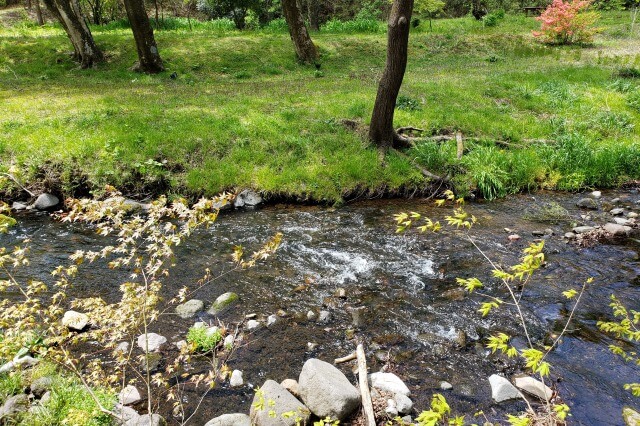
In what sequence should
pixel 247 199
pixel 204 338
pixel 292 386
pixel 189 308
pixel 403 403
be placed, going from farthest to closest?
1. pixel 247 199
2. pixel 189 308
3. pixel 204 338
4. pixel 292 386
5. pixel 403 403

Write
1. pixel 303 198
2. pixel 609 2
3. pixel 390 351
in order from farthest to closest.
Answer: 1. pixel 609 2
2. pixel 303 198
3. pixel 390 351

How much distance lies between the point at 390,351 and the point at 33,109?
13707 millimetres

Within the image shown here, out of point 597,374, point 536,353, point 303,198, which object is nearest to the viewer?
point 536,353

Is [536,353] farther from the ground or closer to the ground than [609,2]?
closer to the ground

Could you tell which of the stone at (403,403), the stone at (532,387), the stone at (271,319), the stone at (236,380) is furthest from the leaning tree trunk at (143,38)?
the stone at (532,387)

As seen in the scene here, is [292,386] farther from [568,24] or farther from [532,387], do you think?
[568,24]

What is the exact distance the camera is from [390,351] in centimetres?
525

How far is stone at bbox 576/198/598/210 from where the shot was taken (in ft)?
30.9

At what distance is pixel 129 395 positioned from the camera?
4543 millimetres

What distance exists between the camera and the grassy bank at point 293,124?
10.1m

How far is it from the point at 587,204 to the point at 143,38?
18.4 m

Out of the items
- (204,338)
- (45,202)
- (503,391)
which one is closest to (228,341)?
(204,338)

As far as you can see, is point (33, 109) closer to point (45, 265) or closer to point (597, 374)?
point (45, 265)

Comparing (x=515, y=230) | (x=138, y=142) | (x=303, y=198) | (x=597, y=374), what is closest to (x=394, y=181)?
(x=303, y=198)
